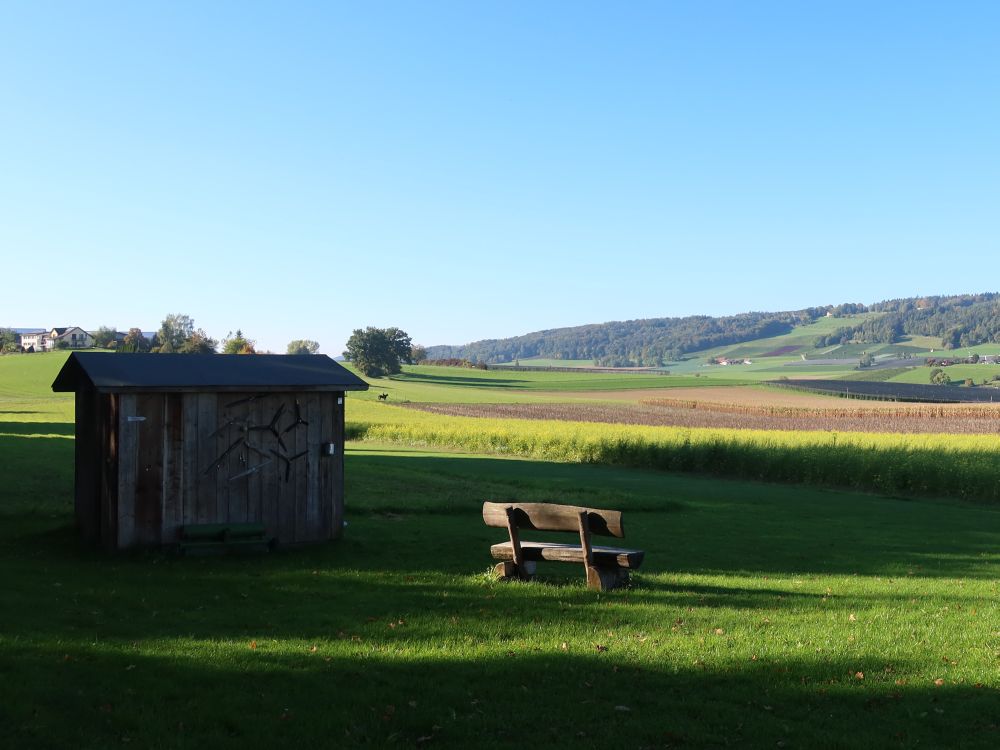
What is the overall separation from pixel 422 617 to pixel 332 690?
2920mm

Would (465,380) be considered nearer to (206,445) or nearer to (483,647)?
(206,445)

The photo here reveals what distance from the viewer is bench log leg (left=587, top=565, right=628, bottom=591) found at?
1199 centimetres

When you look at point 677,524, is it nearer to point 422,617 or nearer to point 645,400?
point 422,617

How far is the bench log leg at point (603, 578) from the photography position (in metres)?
12.0

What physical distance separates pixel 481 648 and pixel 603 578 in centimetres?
339

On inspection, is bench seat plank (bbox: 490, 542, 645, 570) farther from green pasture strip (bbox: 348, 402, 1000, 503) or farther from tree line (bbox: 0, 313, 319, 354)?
tree line (bbox: 0, 313, 319, 354)

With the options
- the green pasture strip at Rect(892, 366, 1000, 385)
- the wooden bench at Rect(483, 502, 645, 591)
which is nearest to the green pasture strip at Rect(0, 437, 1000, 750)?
the wooden bench at Rect(483, 502, 645, 591)

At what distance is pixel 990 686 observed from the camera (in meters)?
7.94

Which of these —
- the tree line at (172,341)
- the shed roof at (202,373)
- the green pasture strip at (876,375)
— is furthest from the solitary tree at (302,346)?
the shed roof at (202,373)

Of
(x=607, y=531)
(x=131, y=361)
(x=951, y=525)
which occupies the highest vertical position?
(x=131, y=361)

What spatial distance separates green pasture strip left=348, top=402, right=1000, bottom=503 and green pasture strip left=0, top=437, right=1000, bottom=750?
17.0 meters

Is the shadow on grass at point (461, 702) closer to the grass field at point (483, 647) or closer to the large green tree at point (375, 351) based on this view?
the grass field at point (483, 647)

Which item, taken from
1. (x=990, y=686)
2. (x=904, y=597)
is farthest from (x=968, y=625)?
(x=990, y=686)

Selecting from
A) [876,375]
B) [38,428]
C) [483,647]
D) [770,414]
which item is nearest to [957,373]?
[876,375]
